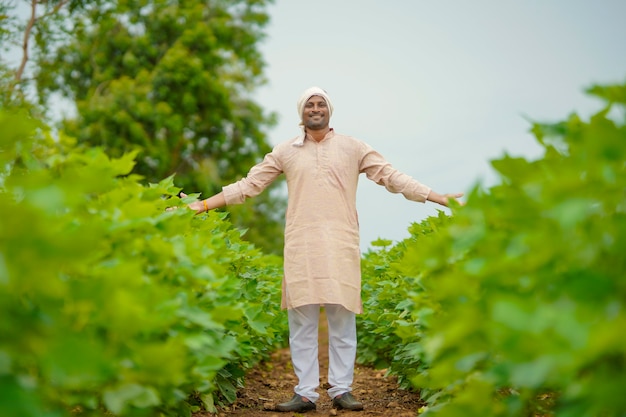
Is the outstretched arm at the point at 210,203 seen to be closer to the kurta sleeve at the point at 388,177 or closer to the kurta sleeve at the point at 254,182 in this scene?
the kurta sleeve at the point at 254,182

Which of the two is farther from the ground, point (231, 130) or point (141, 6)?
point (141, 6)

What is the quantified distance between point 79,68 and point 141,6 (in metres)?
3.49

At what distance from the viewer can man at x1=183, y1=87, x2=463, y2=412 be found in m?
5.32

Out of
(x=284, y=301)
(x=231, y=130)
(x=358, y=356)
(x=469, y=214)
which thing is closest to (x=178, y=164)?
(x=231, y=130)

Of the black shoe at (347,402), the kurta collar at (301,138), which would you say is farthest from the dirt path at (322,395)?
the kurta collar at (301,138)

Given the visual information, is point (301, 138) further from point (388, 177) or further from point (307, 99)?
point (388, 177)

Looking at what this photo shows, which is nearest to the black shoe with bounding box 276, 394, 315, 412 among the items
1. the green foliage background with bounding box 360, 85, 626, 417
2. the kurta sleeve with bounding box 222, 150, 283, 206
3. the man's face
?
the kurta sleeve with bounding box 222, 150, 283, 206

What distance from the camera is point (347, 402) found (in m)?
5.48

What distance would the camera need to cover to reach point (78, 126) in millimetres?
25047

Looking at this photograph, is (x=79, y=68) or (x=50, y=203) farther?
(x=79, y=68)

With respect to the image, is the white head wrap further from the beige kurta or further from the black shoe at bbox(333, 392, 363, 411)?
the black shoe at bbox(333, 392, 363, 411)

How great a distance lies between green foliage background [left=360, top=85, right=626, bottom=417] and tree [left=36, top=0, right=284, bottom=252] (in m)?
22.8

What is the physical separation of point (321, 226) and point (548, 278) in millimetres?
3178

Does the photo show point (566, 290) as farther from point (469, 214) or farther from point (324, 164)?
point (324, 164)
